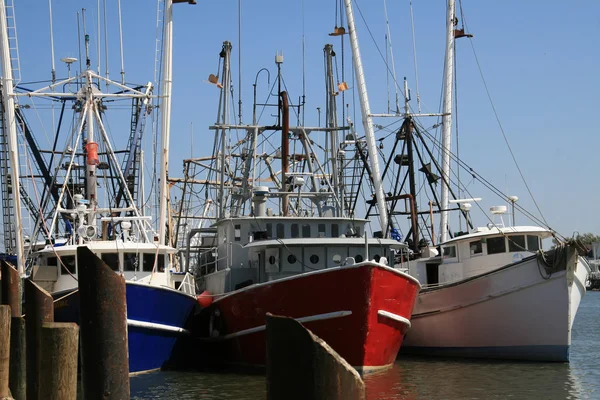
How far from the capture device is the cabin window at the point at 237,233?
25.8 meters

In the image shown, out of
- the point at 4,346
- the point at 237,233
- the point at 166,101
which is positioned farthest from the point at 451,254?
the point at 4,346

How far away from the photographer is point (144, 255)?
24.4 meters

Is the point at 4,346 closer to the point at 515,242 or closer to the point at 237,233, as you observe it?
the point at 237,233

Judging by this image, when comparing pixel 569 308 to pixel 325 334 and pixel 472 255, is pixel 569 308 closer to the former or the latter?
pixel 472 255

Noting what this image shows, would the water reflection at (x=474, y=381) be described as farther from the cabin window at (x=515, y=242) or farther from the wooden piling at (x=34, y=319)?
the wooden piling at (x=34, y=319)

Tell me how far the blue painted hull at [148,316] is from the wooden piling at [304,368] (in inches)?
630

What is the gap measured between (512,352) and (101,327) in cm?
1794

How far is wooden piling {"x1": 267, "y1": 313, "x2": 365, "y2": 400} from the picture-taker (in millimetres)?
5957

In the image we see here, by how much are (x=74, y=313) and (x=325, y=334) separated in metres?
6.37

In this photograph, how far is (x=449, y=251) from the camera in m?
27.8

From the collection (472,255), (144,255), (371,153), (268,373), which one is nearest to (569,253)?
(472,255)

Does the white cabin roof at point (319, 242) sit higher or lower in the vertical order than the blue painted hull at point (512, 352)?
higher

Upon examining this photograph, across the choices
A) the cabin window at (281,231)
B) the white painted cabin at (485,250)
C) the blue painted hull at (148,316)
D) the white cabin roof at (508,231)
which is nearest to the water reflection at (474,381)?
the white painted cabin at (485,250)

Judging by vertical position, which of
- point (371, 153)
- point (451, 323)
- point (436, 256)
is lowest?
point (451, 323)
